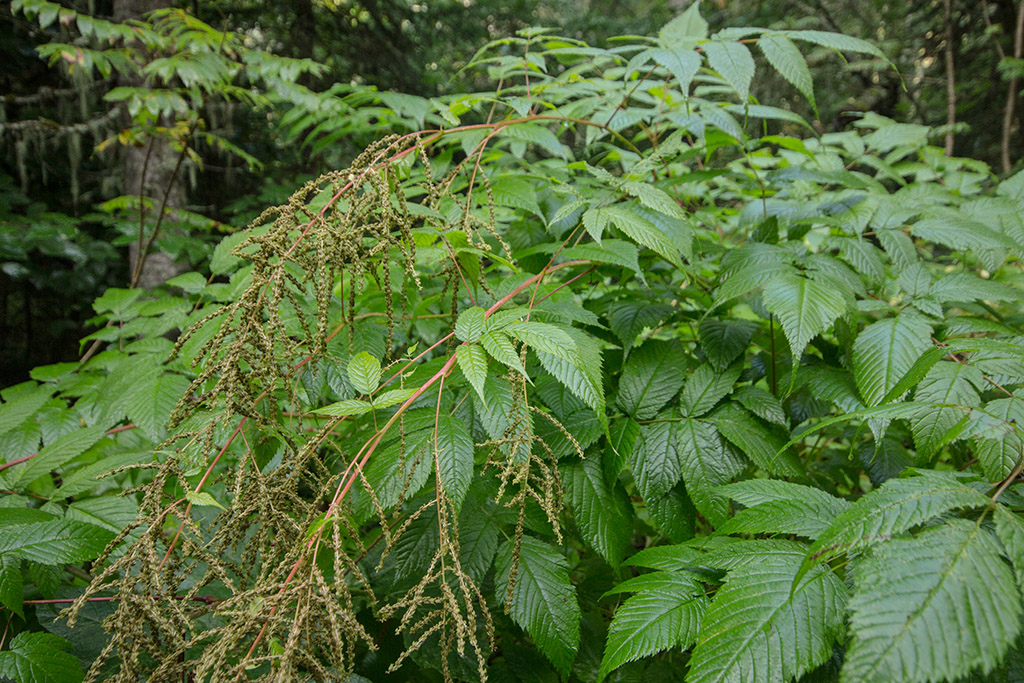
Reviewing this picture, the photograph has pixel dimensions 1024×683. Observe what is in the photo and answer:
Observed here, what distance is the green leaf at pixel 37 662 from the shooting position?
0.93 m

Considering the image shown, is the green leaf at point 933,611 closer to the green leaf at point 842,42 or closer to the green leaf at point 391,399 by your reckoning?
the green leaf at point 391,399

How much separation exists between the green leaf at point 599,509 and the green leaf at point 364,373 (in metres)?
0.50

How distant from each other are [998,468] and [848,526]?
40 centimetres

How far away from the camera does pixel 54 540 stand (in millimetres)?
1008

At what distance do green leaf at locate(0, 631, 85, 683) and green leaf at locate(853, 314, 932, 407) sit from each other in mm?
1706

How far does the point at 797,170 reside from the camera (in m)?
1.77

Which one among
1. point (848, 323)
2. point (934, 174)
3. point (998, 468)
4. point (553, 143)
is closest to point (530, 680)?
point (998, 468)

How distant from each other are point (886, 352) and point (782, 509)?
1.77 ft

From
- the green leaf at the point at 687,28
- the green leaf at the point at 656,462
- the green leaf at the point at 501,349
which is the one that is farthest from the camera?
the green leaf at the point at 687,28

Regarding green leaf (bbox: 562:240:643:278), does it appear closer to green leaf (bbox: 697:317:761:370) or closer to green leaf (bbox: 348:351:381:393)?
green leaf (bbox: 697:317:761:370)

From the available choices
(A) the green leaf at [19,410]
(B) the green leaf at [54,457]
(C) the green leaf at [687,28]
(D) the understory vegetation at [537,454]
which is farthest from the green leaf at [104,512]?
(C) the green leaf at [687,28]

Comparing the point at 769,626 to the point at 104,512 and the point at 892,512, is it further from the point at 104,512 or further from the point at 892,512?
the point at 104,512

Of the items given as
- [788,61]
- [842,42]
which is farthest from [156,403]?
[842,42]

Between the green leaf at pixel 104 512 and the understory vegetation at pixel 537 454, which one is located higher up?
the understory vegetation at pixel 537 454
